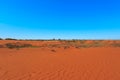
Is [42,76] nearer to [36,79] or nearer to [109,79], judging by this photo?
[36,79]

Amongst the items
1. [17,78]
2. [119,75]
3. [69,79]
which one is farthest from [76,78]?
[17,78]

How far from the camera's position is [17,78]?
6.32 meters

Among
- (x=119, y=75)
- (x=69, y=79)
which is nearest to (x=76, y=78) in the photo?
(x=69, y=79)

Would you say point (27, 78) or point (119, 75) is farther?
point (119, 75)

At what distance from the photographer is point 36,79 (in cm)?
620

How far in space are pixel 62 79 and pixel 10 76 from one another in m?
2.45

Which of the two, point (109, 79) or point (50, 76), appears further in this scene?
point (50, 76)

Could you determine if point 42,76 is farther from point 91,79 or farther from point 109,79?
point 109,79

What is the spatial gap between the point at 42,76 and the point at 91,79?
2.28 meters

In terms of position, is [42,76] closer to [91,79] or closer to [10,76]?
[10,76]

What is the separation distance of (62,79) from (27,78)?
157cm

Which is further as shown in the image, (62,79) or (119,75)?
(119,75)

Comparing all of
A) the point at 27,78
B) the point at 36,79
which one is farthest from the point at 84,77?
the point at 27,78

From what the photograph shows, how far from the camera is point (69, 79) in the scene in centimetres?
625
